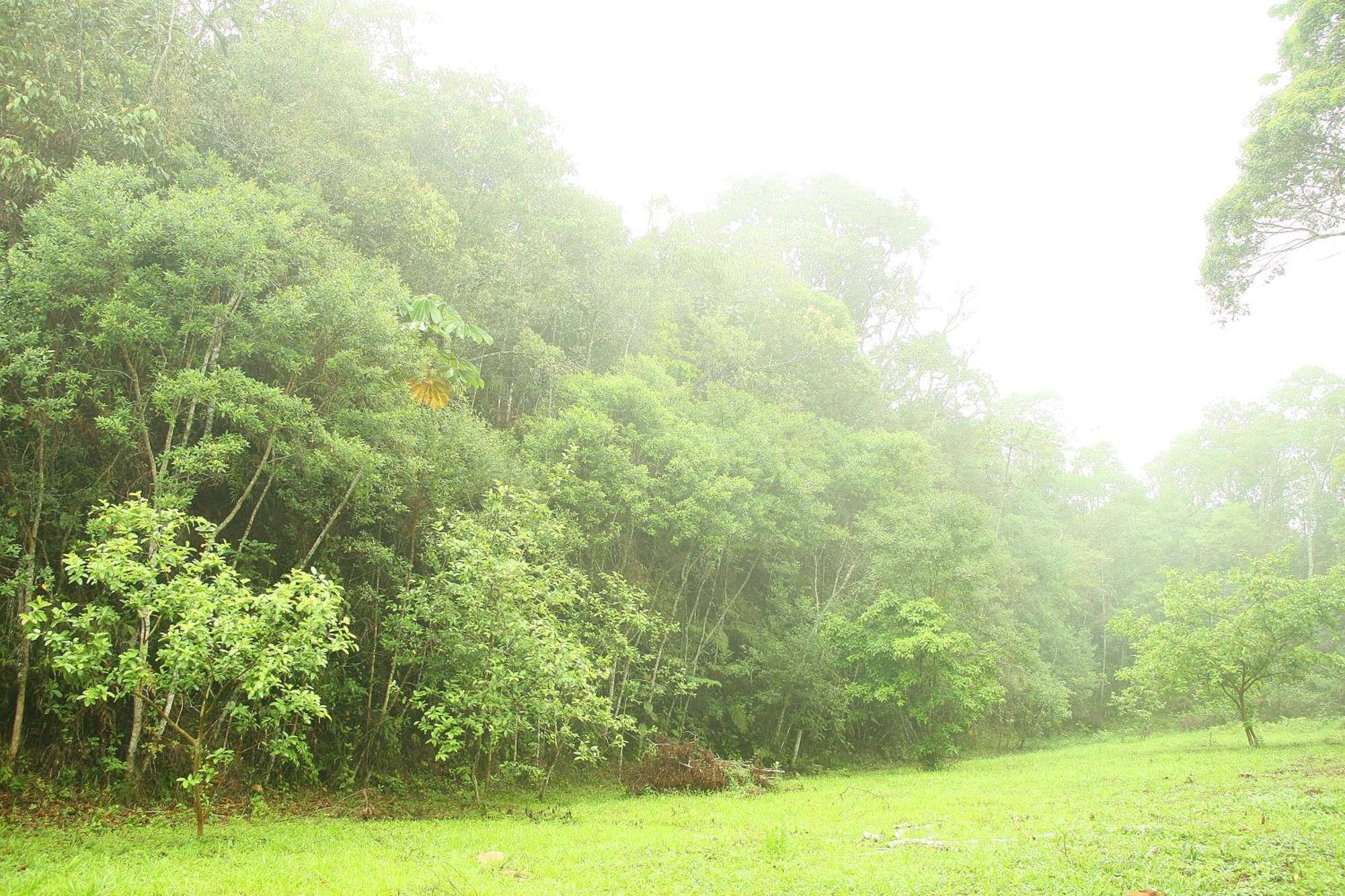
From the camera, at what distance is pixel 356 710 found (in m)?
13.4

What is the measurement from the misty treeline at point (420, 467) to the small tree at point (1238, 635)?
522 millimetres

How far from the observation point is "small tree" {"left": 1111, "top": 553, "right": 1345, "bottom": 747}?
1605 centimetres

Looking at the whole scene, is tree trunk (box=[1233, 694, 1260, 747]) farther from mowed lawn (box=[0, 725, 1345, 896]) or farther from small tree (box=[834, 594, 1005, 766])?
small tree (box=[834, 594, 1005, 766])

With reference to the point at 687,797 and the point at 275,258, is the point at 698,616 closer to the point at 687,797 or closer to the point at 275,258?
the point at 687,797

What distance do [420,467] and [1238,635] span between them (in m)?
19.1

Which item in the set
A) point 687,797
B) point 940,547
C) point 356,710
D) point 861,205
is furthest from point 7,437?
point 861,205

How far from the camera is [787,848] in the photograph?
7820 millimetres

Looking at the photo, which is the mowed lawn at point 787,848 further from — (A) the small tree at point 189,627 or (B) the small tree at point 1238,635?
(B) the small tree at point 1238,635

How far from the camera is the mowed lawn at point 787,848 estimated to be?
5824 mm

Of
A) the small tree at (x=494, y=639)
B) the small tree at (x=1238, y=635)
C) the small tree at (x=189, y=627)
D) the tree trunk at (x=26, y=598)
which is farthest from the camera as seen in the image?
the small tree at (x=1238, y=635)

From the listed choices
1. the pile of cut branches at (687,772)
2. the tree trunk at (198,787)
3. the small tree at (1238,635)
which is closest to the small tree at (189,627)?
the tree trunk at (198,787)

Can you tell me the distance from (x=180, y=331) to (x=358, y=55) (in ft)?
38.5

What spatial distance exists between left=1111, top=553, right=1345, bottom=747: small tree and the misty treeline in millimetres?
522

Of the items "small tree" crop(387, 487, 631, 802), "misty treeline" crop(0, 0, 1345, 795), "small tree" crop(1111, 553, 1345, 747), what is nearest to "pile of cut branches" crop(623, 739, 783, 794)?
"misty treeline" crop(0, 0, 1345, 795)
